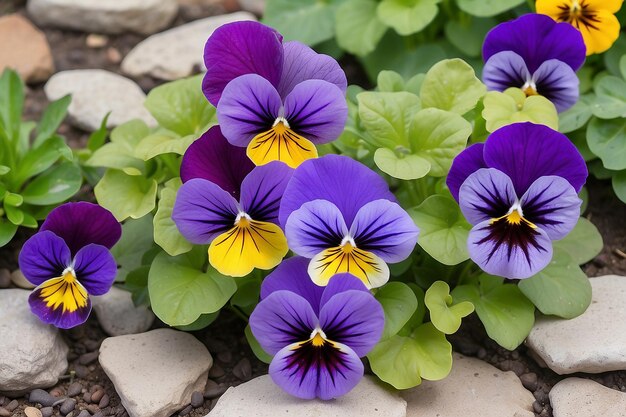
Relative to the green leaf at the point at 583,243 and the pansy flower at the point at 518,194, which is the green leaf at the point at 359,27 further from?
the pansy flower at the point at 518,194

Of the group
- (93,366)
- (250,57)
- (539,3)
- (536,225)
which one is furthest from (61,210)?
(539,3)

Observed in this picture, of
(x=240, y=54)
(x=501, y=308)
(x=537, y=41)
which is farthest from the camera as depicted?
(x=537, y=41)

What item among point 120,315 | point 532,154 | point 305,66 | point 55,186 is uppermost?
point 305,66

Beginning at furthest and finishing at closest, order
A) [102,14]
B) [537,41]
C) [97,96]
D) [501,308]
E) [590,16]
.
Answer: [102,14] → [97,96] → [590,16] → [537,41] → [501,308]

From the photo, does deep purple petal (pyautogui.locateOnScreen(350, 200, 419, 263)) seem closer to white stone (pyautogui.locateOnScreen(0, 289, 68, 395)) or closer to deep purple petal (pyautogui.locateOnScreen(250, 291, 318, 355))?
deep purple petal (pyautogui.locateOnScreen(250, 291, 318, 355))

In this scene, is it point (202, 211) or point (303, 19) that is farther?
point (303, 19)

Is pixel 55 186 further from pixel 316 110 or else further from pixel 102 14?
pixel 102 14

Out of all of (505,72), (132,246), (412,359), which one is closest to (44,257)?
(132,246)

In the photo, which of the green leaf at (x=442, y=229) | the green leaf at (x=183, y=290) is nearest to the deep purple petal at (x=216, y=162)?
the green leaf at (x=183, y=290)
